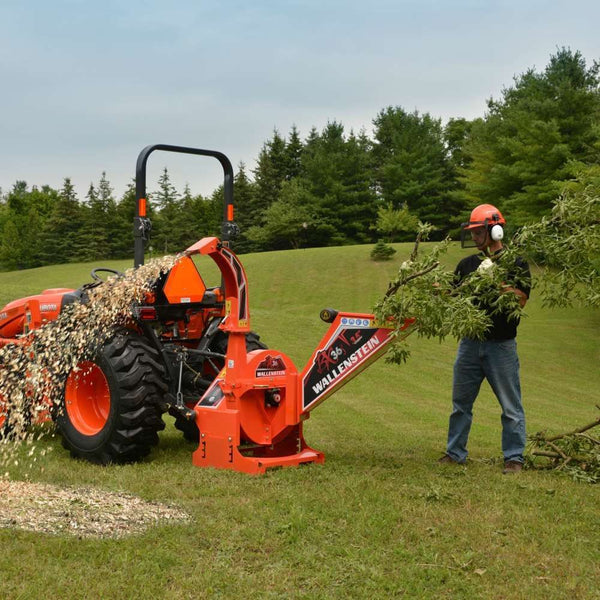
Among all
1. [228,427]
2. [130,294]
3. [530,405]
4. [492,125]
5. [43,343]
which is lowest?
[530,405]

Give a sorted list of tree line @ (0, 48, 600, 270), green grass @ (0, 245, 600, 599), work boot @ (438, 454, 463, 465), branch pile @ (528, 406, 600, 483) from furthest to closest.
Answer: tree line @ (0, 48, 600, 270), work boot @ (438, 454, 463, 465), branch pile @ (528, 406, 600, 483), green grass @ (0, 245, 600, 599)

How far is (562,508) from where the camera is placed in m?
4.52

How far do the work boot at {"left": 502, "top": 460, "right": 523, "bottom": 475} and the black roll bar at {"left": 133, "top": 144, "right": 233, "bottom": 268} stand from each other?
9.40 feet

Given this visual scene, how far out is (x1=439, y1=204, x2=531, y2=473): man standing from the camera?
5.52m

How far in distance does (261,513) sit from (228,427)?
4.20 feet

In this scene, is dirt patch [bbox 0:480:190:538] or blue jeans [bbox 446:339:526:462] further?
blue jeans [bbox 446:339:526:462]

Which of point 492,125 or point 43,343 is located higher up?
point 492,125

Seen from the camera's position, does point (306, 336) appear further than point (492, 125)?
No

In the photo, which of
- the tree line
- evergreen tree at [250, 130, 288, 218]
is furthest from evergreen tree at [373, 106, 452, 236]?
evergreen tree at [250, 130, 288, 218]

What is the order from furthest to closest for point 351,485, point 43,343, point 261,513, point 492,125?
point 492,125 < point 43,343 < point 351,485 < point 261,513

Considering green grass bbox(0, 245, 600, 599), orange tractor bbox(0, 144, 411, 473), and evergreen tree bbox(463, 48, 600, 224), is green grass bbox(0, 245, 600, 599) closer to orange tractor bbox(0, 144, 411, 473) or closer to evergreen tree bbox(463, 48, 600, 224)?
orange tractor bbox(0, 144, 411, 473)

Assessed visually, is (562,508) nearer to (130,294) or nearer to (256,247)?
(130,294)

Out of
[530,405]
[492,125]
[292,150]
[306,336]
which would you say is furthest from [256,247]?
[530,405]

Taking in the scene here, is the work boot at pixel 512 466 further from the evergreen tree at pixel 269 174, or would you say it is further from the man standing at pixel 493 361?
the evergreen tree at pixel 269 174
